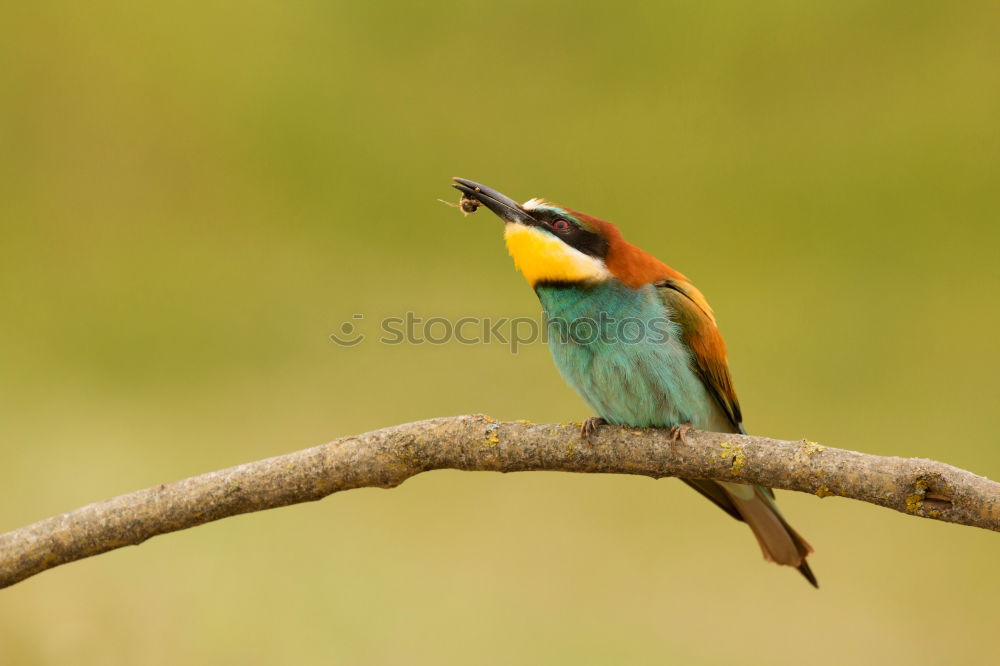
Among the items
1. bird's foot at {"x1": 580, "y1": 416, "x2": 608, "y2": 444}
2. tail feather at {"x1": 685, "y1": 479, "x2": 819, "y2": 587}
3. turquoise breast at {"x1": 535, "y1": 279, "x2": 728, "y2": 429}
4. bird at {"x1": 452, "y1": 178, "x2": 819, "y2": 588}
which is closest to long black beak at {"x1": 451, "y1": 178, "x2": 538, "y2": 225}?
bird at {"x1": 452, "y1": 178, "x2": 819, "y2": 588}

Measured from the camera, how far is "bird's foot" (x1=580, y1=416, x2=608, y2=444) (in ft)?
5.10

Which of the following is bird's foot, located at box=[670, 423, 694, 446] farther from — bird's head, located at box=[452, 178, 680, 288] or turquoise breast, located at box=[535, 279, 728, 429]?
bird's head, located at box=[452, 178, 680, 288]

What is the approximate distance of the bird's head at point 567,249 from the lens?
180 centimetres

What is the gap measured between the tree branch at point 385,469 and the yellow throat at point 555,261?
365 mm

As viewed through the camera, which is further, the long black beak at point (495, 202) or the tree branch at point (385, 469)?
the long black beak at point (495, 202)

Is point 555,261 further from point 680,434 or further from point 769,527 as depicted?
point 769,527

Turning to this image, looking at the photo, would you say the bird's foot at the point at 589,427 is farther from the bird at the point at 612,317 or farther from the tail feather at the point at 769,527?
the tail feather at the point at 769,527

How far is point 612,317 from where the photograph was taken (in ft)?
5.90

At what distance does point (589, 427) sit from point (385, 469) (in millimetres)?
377

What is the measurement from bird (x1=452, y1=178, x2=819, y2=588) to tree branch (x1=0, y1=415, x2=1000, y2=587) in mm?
226

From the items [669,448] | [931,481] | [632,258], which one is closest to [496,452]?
[669,448]

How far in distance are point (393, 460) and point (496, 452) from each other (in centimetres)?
18

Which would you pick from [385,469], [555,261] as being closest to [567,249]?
[555,261]

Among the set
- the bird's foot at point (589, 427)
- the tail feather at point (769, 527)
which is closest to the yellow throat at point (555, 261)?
the bird's foot at point (589, 427)
